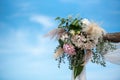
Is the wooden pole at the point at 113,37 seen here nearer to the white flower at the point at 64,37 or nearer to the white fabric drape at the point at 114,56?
the white fabric drape at the point at 114,56

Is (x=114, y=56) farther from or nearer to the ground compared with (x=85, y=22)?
nearer to the ground

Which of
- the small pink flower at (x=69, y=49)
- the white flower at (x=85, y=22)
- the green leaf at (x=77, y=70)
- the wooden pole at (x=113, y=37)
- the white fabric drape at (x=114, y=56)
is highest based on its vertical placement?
the white flower at (x=85, y=22)

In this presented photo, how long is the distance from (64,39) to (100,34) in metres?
0.27

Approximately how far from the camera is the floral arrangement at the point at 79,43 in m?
2.17

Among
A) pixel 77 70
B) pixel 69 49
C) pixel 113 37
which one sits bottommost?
pixel 77 70

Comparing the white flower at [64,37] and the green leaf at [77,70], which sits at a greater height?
the white flower at [64,37]

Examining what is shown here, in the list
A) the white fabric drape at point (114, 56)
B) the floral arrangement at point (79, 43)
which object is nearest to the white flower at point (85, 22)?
the floral arrangement at point (79, 43)

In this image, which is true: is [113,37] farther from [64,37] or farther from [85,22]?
[64,37]

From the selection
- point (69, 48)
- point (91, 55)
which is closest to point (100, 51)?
point (91, 55)

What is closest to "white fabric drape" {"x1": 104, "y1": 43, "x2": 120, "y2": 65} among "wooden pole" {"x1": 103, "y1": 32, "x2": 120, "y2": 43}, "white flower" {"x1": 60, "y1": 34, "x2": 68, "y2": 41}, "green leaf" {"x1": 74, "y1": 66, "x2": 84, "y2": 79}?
"wooden pole" {"x1": 103, "y1": 32, "x2": 120, "y2": 43}

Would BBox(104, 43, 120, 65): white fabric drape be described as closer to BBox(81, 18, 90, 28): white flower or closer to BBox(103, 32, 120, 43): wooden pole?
BBox(103, 32, 120, 43): wooden pole

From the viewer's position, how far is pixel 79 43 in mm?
2170

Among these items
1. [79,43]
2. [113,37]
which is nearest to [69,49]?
[79,43]

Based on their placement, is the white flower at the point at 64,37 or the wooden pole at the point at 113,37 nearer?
the white flower at the point at 64,37
